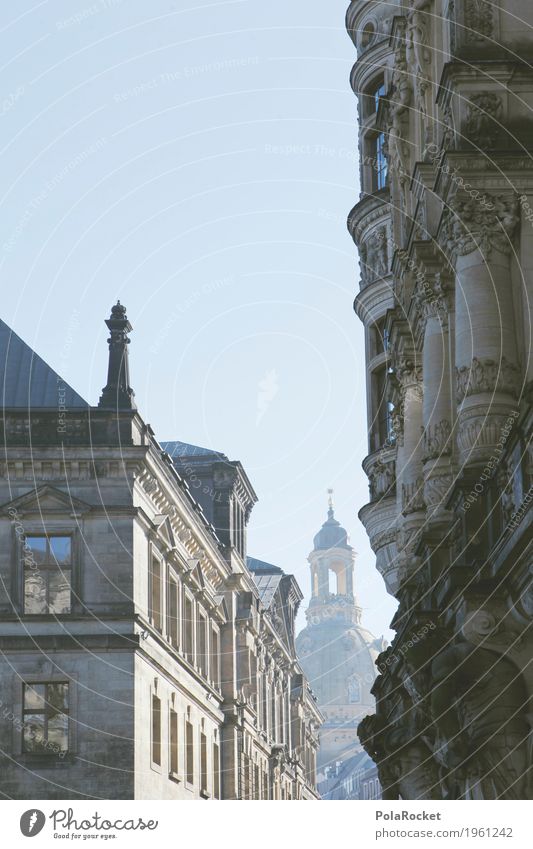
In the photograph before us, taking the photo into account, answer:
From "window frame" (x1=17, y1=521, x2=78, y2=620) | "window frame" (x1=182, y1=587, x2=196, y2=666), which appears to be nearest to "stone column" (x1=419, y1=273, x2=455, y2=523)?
"window frame" (x1=17, y1=521, x2=78, y2=620)

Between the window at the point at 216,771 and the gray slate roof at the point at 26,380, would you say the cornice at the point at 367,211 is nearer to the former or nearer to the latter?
the gray slate roof at the point at 26,380

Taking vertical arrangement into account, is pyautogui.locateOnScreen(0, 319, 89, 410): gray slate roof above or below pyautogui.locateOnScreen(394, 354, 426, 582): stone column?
above

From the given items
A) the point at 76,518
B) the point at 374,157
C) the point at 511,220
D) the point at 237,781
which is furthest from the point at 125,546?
the point at 511,220

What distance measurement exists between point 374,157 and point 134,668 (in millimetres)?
17777

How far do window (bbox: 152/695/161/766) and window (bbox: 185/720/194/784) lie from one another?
6.53 metres

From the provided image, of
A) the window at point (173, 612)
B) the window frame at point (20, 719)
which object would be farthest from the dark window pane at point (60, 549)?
the window at point (173, 612)

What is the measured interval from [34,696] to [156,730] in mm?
5196

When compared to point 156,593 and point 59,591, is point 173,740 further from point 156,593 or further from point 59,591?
point 59,591

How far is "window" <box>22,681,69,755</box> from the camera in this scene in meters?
48.9

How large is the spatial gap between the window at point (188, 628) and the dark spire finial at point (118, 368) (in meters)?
10.6

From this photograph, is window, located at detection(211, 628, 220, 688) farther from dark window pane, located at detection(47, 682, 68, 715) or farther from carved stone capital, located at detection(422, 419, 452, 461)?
carved stone capital, located at detection(422, 419, 452, 461)

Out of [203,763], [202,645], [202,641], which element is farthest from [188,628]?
[203,763]

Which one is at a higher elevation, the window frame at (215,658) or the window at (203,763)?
the window frame at (215,658)

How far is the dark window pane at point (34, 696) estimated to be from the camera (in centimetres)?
4919
